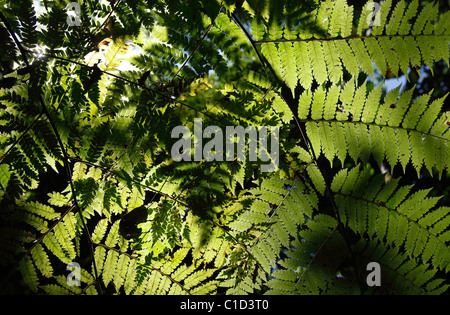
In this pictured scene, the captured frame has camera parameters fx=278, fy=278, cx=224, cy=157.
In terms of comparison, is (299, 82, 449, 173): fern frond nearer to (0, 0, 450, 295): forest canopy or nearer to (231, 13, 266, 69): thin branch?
(0, 0, 450, 295): forest canopy

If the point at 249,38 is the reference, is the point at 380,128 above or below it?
below

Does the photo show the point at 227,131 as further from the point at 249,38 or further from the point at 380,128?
the point at 380,128

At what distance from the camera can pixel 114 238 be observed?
1.46m

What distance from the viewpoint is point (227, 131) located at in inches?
45.6

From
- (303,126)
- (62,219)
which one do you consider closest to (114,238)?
(62,219)

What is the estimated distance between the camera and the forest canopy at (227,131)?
44.2 inches

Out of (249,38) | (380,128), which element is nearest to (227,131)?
(249,38)

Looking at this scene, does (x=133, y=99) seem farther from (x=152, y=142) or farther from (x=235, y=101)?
(x=235, y=101)

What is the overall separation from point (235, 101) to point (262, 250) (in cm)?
70

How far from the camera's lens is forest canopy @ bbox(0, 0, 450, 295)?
1.12 meters

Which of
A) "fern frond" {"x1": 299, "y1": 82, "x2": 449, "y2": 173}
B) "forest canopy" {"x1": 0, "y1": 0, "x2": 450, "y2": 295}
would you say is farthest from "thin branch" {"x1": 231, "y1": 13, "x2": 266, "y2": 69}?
"fern frond" {"x1": 299, "y1": 82, "x2": 449, "y2": 173}

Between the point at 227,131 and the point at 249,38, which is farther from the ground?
the point at 249,38
